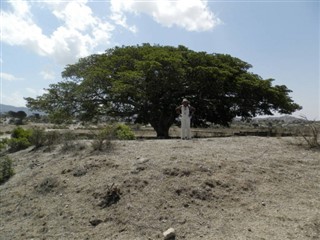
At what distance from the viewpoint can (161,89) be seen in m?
17.6

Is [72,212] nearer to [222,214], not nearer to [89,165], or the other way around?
[89,165]

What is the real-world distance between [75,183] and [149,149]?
89.6 inches

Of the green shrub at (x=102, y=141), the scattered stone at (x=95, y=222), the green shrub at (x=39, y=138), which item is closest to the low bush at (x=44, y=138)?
the green shrub at (x=39, y=138)

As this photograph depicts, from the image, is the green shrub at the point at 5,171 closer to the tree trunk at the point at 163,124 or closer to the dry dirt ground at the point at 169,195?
the dry dirt ground at the point at 169,195

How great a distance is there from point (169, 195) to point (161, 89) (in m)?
11.4

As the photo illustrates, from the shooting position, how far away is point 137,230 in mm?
5750

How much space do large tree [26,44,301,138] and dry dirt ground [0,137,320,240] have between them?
303 inches

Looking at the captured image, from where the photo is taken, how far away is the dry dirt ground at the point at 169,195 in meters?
5.70

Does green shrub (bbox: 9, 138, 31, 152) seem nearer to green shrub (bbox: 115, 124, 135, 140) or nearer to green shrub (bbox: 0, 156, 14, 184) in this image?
green shrub (bbox: 115, 124, 135, 140)

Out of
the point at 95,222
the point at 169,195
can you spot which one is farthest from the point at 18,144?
the point at 169,195

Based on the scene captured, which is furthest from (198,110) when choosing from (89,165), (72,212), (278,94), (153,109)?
(72,212)

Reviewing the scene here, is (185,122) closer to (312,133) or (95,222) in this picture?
(312,133)

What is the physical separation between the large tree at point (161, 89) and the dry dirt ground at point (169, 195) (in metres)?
7.69

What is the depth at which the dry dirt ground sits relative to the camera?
18.7 ft
